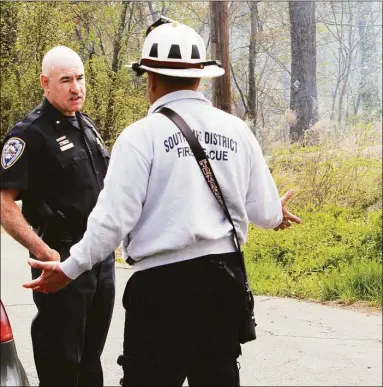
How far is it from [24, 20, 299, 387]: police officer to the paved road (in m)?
2.70

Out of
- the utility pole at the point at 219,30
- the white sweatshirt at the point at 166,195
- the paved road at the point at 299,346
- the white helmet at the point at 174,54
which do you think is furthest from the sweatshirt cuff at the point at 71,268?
the utility pole at the point at 219,30

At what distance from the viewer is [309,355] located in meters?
6.56

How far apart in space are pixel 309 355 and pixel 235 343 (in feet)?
11.2

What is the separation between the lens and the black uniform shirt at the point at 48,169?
412 cm

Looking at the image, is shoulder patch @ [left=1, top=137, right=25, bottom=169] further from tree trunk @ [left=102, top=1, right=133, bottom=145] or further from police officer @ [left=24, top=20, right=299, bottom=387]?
tree trunk @ [left=102, top=1, right=133, bottom=145]

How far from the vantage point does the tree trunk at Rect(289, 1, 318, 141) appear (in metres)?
9.80

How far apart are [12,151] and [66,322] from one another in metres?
0.83

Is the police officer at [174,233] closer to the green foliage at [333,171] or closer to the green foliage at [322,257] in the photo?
the green foliage at [322,257]

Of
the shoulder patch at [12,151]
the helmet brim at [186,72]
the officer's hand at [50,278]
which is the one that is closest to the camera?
the helmet brim at [186,72]

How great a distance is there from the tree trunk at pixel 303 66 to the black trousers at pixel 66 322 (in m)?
5.88

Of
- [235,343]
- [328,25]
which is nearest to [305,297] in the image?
[328,25]

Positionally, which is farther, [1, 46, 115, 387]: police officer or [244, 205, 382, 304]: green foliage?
[244, 205, 382, 304]: green foliage

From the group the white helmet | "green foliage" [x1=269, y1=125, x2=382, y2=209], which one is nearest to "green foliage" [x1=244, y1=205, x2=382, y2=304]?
"green foliage" [x1=269, y1=125, x2=382, y2=209]

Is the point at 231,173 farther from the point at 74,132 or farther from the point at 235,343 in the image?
the point at 74,132
